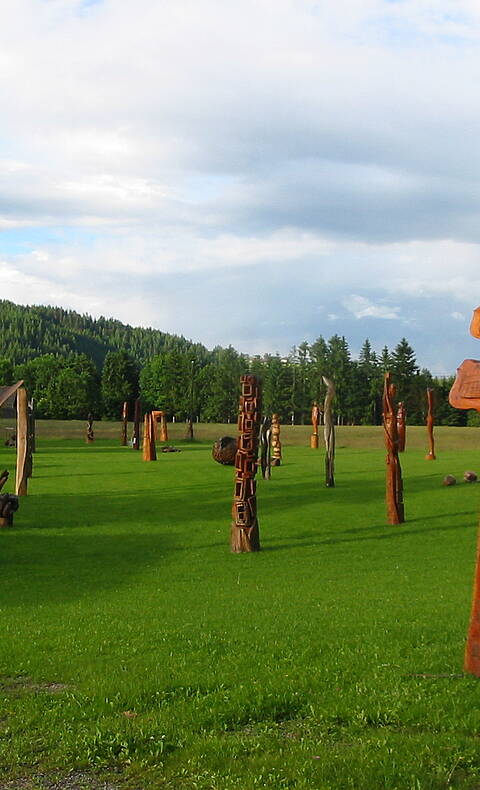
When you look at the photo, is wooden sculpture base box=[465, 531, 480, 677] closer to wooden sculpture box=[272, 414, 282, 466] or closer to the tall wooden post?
the tall wooden post

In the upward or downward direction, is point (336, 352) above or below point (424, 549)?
above

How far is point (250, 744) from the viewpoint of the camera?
618cm

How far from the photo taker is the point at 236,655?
8734 millimetres

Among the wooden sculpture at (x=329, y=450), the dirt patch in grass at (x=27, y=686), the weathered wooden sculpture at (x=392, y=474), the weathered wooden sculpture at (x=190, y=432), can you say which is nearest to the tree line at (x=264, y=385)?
the weathered wooden sculpture at (x=190, y=432)

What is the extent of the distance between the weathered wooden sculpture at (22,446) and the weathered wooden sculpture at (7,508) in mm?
6777

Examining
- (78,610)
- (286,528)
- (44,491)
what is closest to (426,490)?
(286,528)

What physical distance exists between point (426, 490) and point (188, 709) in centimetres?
2341

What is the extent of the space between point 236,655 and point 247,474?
11080mm

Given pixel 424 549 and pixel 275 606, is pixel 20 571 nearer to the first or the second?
pixel 275 606

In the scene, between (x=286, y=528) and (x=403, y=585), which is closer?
(x=403, y=585)

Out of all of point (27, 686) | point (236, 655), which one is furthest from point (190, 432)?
point (27, 686)

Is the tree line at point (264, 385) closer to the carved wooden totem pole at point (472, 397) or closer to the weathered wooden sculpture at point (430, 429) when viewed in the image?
the weathered wooden sculpture at point (430, 429)

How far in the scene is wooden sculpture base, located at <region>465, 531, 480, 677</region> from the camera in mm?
7594

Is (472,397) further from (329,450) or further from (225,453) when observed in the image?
(225,453)
